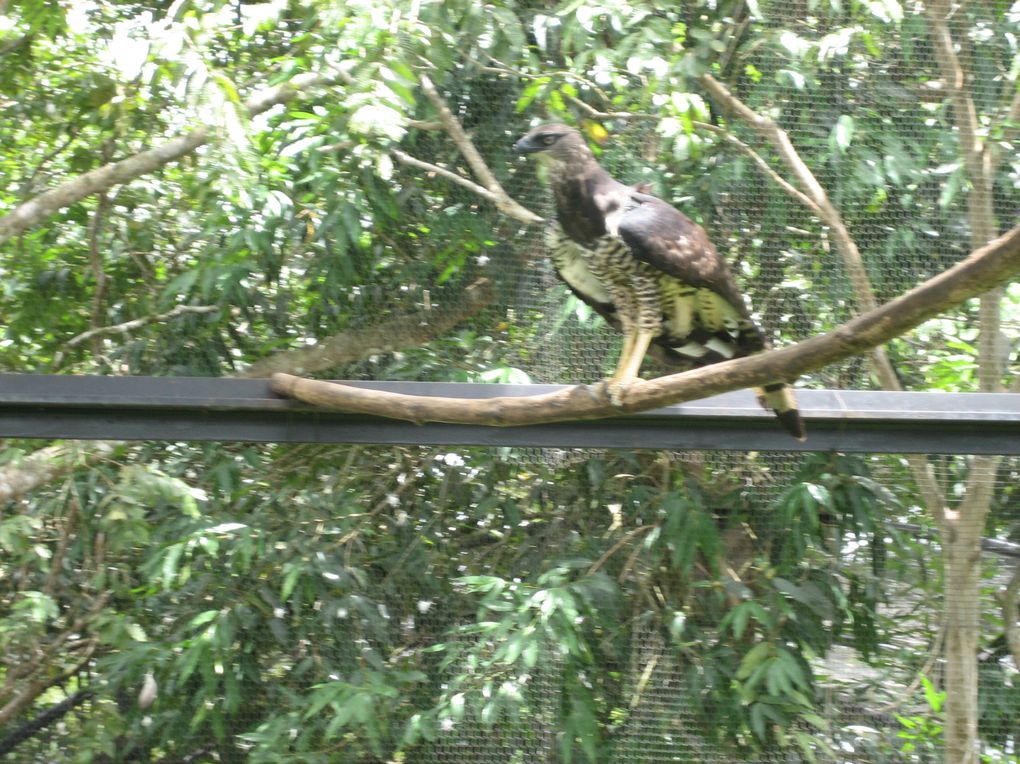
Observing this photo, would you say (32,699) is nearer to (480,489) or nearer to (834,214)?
(480,489)

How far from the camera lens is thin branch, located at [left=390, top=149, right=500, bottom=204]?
2492 millimetres

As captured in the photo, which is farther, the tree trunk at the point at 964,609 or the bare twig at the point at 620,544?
the bare twig at the point at 620,544

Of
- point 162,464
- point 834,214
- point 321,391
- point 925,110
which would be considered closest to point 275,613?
point 162,464

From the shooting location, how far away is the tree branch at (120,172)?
2.57 m

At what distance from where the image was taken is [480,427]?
1.91 metres

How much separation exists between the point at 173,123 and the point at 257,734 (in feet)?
5.84

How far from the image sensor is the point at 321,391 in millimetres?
1755

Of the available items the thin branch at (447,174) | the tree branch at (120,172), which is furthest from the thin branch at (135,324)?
the thin branch at (447,174)

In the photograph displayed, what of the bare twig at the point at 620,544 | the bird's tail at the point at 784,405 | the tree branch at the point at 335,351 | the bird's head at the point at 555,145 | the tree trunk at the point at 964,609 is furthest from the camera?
the tree branch at the point at 335,351

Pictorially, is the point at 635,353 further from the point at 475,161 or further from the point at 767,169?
the point at 475,161

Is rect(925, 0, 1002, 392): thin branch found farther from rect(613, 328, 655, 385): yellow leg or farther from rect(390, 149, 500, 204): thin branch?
rect(390, 149, 500, 204): thin branch

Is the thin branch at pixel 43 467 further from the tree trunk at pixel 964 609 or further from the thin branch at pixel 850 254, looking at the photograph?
the tree trunk at pixel 964 609

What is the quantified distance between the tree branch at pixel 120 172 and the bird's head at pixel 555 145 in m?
0.70

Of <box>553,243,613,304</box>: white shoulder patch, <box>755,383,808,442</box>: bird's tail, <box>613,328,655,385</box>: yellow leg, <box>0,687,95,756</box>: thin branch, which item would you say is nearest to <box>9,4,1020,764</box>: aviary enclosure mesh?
<box>0,687,95,756</box>: thin branch
